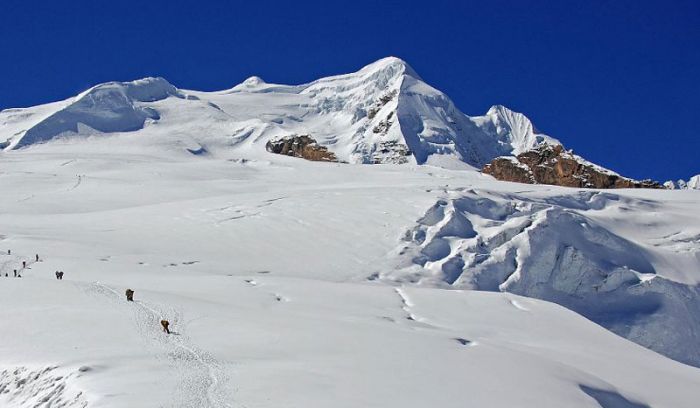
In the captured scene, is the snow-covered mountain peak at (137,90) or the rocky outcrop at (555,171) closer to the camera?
the rocky outcrop at (555,171)

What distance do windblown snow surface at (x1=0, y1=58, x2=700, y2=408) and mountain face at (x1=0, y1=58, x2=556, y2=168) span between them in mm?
9860

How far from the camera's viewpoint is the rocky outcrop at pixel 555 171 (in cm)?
12019

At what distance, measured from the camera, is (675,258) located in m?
62.2

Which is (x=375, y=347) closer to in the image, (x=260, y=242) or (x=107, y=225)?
(x=260, y=242)

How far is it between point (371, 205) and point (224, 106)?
10902 cm

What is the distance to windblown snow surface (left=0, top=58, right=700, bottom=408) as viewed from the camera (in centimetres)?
1941

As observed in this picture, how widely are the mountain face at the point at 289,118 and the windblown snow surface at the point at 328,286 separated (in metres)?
9.86

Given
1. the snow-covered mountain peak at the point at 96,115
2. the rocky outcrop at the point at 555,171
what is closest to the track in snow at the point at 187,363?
the rocky outcrop at the point at 555,171

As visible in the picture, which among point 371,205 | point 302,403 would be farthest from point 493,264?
point 302,403

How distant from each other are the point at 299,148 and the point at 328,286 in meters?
99.6

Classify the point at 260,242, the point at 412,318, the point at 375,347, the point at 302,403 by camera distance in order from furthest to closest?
the point at 260,242
the point at 412,318
the point at 375,347
the point at 302,403

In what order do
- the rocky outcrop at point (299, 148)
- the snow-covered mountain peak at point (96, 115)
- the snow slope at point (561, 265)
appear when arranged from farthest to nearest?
the rocky outcrop at point (299, 148)
the snow-covered mountain peak at point (96, 115)
the snow slope at point (561, 265)

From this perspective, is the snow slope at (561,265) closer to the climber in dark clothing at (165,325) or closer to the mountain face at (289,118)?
the climber in dark clothing at (165,325)

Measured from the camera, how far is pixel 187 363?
19922mm
